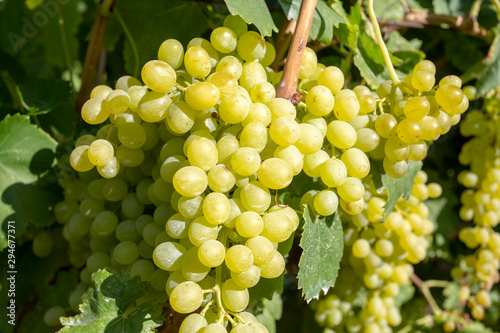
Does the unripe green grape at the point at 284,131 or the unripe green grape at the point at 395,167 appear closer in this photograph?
the unripe green grape at the point at 284,131

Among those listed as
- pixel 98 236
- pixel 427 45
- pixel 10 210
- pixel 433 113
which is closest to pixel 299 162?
pixel 433 113

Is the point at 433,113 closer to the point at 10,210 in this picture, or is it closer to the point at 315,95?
the point at 315,95

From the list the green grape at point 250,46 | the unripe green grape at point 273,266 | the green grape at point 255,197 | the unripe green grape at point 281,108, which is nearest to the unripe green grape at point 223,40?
the green grape at point 250,46

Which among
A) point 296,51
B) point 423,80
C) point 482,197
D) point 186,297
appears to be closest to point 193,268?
point 186,297

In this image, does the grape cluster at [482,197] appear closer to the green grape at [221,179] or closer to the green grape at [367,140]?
the green grape at [367,140]

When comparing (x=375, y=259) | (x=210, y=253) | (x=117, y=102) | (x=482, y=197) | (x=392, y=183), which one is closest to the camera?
(x=210, y=253)

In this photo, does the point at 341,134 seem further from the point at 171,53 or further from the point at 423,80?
the point at 171,53

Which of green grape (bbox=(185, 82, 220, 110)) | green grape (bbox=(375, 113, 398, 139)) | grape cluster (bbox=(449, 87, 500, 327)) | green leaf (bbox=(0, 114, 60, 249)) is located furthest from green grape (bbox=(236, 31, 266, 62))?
grape cluster (bbox=(449, 87, 500, 327))
